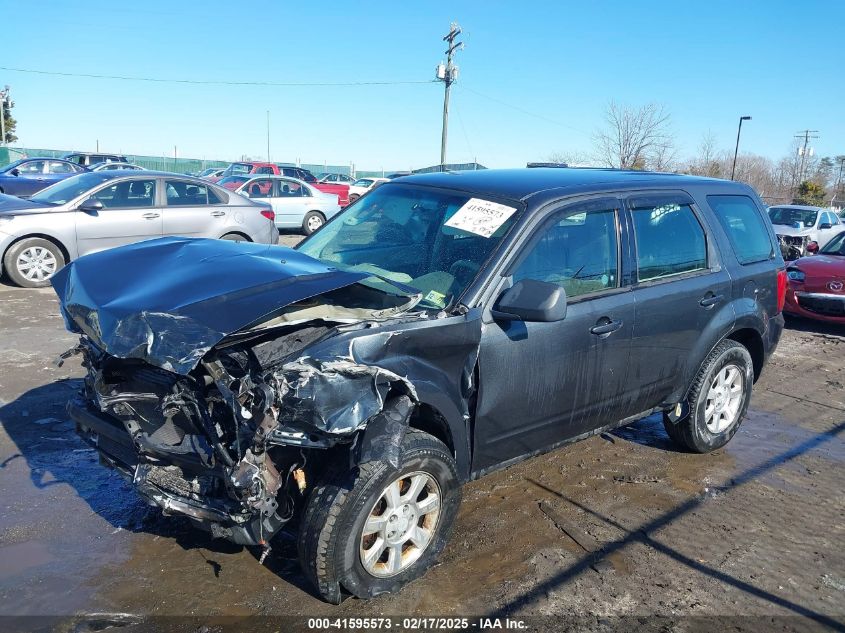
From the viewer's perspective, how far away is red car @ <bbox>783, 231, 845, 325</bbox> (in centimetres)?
914

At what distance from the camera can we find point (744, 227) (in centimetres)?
515

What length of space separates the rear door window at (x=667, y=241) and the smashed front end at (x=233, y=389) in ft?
5.93

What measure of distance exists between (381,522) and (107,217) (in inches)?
332

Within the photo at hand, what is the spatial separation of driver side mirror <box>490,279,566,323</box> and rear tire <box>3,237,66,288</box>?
8.24 m

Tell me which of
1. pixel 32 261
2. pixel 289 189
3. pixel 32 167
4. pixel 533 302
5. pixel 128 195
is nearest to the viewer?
pixel 533 302

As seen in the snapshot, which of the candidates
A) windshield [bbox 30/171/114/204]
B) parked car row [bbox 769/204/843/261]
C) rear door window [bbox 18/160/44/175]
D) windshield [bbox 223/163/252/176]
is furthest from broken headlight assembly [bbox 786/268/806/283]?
rear door window [bbox 18/160/44/175]

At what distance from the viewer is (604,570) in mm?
3555

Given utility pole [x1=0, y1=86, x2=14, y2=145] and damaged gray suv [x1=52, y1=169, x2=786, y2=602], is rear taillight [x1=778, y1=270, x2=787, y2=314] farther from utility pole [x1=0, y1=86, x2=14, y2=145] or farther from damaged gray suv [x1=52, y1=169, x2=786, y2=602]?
utility pole [x1=0, y1=86, x2=14, y2=145]

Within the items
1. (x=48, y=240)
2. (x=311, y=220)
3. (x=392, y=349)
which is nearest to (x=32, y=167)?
(x=311, y=220)

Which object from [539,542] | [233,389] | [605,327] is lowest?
[539,542]

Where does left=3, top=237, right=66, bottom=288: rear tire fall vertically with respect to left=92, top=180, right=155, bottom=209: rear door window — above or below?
below

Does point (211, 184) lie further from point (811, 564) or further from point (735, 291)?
point (811, 564)

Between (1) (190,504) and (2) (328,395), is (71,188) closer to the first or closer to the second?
(1) (190,504)

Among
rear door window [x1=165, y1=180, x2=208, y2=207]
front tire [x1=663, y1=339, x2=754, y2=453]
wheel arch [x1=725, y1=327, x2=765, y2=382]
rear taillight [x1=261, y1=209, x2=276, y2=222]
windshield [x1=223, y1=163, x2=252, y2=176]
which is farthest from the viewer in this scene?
windshield [x1=223, y1=163, x2=252, y2=176]
